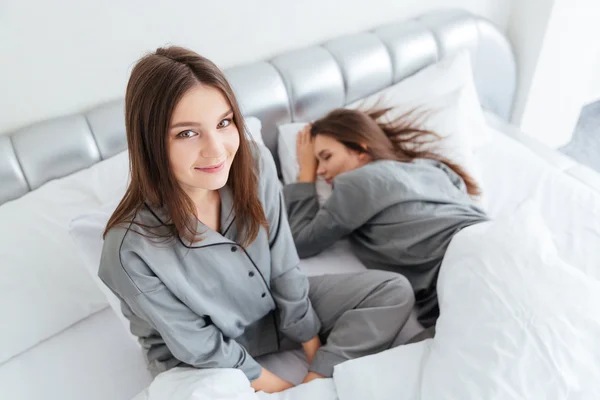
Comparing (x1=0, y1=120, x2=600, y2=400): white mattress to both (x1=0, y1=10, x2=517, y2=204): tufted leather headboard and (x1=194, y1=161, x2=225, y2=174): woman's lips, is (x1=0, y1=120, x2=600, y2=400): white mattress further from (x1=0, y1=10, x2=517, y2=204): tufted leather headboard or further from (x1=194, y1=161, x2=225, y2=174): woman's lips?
(x1=194, y1=161, x2=225, y2=174): woman's lips

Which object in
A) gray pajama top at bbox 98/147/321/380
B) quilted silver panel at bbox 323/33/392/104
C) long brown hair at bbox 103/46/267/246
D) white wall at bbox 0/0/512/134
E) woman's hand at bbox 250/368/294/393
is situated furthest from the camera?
quilted silver panel at bbox 323/33/392/104

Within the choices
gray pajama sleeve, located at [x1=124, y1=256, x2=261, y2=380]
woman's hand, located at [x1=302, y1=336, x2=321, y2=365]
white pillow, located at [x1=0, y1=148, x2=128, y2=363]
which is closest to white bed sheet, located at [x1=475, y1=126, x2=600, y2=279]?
woman's hand, located at [x1=302, y1=336, x2=321, y2=365]

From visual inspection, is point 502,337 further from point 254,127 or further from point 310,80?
point 310,80

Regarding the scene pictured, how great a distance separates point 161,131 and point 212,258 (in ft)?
0.90

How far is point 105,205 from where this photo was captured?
100 cm

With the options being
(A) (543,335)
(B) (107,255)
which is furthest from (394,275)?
(B) (107,255)

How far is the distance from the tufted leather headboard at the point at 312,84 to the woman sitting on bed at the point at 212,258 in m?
0.43

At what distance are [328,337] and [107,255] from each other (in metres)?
0.49

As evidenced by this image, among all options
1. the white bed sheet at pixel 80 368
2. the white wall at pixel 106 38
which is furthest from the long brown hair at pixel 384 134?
the white bed sheet at pixel 80 368

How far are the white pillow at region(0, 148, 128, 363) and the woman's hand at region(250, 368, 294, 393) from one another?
42 centimetres

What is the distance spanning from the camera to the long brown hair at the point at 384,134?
1268 millimetres

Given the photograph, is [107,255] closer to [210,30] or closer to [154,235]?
[154,235]

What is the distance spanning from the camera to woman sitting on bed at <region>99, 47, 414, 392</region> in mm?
661

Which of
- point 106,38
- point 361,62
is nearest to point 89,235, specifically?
point 106,38
